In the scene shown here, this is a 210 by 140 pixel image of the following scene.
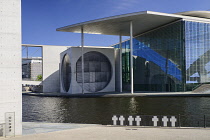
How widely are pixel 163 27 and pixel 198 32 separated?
20.6 feet

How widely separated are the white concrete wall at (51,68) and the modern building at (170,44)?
10.9 meters

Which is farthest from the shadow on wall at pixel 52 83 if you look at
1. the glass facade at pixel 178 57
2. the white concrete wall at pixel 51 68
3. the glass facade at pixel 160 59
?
the glass facade at pixel 178 57

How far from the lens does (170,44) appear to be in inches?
1633

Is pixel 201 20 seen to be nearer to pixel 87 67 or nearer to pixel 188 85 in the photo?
pixel 188 85

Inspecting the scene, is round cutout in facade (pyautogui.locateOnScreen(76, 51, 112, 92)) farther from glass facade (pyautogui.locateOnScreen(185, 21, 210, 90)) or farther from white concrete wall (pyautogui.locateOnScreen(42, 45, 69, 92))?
glass facade (pyautogui.locateOnScreen(185, 21, 210, 90))

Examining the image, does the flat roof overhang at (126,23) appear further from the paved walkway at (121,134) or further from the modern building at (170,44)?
the paved walkway at (121,134)

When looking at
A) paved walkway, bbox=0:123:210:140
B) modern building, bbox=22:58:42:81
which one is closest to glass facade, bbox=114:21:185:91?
paved walkway, bbox=0:123:210:140

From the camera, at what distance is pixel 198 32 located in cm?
3966

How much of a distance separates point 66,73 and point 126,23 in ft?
51.1
